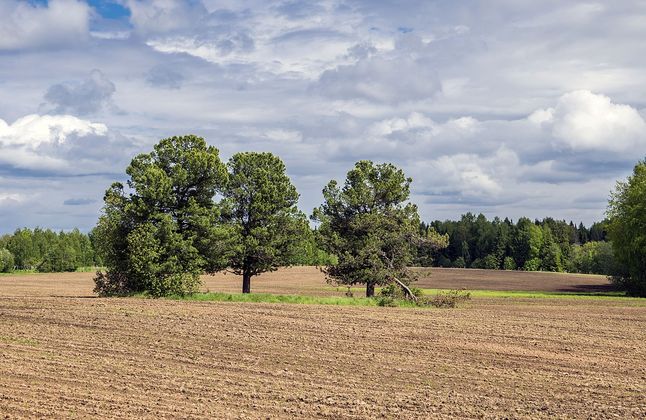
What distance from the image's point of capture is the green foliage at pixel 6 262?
142 m

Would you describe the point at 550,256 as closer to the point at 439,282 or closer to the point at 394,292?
the point at 439,282

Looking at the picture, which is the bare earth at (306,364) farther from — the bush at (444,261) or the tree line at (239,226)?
the bush at (444,261)

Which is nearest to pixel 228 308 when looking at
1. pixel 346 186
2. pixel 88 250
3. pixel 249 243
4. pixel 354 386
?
pixel 249 243

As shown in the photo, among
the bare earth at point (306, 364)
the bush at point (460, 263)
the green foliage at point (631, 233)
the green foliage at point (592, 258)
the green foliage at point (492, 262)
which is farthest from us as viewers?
the bush at point (460, 263)

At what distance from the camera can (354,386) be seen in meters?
20.9

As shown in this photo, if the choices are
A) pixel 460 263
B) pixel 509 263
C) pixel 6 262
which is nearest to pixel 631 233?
pixel 509 263

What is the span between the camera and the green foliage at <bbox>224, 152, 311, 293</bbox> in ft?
180

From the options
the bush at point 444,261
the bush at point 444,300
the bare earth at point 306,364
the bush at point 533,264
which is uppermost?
the bush at point 444,261

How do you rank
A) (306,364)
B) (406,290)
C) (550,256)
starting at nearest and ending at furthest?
1. (306,364)
2. (406,290)
3. (550,256)

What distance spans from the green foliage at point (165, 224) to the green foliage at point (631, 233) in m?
45.6

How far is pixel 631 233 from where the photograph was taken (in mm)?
75438

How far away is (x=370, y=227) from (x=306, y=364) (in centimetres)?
2980

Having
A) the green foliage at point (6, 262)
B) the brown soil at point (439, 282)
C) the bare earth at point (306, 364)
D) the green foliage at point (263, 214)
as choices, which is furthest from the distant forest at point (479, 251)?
the bare earth at point (306, 364)

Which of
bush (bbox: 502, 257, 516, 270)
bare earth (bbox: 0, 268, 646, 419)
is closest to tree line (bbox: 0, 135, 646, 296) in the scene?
bare earth (bbox: 0, 268, 646, 419)
